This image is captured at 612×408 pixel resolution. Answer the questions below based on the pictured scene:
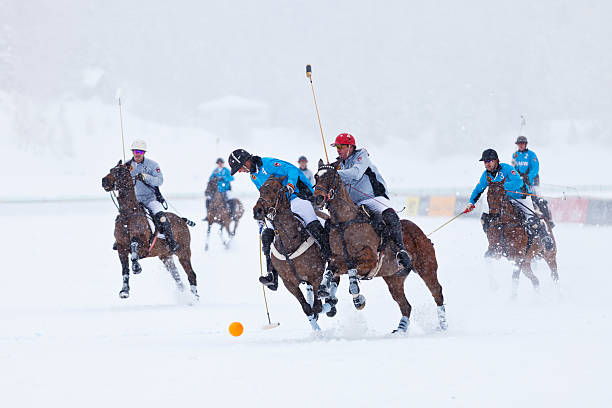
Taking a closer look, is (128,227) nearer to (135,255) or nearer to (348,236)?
(135,255)

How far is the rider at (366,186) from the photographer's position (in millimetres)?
8445

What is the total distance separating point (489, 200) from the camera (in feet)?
37.9

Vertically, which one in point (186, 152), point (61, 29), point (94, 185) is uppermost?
point (61, 29)

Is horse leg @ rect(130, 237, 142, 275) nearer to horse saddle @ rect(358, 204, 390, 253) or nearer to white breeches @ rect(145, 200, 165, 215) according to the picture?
white breeches @ rect(145, 200, 165, 215)

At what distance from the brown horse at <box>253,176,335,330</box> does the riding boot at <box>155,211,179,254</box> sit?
15.9 ft

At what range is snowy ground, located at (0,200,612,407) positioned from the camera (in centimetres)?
526

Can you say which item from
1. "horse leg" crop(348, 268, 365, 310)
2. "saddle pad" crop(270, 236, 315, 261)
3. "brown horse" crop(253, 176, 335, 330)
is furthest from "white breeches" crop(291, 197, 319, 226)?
"horse leg" crop(348, 268, 365, 310)

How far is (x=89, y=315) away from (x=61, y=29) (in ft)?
288

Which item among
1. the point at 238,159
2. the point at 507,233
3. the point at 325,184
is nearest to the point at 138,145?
the point at 238,159

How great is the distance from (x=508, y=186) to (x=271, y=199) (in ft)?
19.3

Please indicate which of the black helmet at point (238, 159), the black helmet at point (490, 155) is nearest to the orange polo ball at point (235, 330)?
the black helmet at point (238, 159)

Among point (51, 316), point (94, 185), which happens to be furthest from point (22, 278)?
point (94, 185)

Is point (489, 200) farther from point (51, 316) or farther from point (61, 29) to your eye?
point (61, 29)

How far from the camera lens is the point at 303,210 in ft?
27.5
